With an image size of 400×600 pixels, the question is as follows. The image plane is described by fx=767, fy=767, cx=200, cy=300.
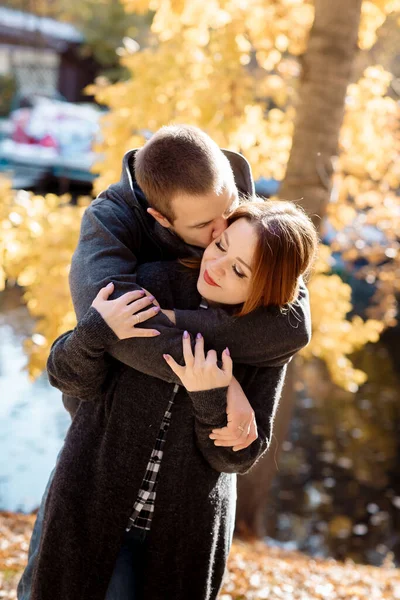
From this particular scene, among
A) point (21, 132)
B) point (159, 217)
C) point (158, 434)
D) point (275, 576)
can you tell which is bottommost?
point (21, 132)

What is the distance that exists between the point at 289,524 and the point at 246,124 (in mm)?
3940

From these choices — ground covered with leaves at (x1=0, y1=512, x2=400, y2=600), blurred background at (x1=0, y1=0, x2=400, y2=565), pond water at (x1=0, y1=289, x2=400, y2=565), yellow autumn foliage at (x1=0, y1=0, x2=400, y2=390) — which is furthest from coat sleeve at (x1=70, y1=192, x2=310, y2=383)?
pond water at (x1=0, y1=289, x2=400, y2=565)

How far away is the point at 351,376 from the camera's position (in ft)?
17.3

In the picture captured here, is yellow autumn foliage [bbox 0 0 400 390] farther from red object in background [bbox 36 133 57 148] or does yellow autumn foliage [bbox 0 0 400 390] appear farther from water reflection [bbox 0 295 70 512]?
red object in background [bbox 36 133 57 148]

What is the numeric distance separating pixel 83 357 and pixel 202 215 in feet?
1.40

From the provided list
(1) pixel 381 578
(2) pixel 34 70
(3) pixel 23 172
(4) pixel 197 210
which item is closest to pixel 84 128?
(3) pixel 23 172

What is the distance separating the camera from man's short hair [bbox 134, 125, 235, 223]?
69.0 inches

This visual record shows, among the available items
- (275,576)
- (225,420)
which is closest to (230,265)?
(225,420)

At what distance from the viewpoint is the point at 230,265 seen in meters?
1.76

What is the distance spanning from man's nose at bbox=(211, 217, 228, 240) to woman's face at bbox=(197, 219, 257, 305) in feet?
0.11

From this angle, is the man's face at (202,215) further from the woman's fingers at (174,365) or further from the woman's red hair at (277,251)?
the woman's fingers at (174,365)

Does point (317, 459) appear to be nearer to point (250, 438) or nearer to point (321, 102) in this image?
point (321, 102)

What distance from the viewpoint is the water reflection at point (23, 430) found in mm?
6590

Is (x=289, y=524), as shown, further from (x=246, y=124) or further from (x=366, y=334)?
(x=246, y=124)
